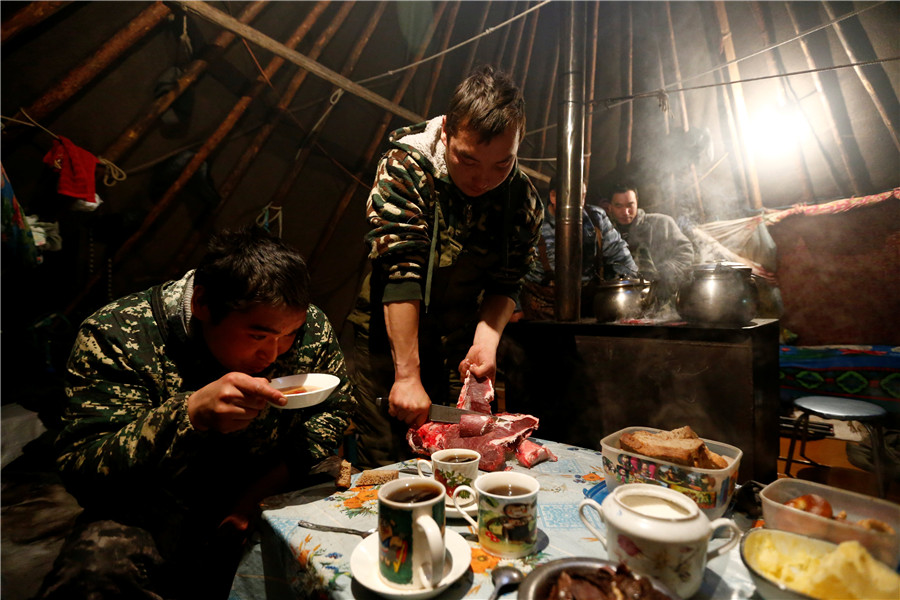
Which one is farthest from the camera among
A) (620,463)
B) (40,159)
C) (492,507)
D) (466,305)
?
(40,159)

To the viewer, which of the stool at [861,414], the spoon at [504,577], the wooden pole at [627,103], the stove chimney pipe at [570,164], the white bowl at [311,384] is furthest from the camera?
the wooden pole at [627,103]

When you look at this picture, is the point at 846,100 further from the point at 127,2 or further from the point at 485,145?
the point at 127,2

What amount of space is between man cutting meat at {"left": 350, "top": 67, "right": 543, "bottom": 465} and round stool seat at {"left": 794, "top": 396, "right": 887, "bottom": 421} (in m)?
2.17

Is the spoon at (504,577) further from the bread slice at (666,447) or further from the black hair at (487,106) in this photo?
the black hair at (487,106)

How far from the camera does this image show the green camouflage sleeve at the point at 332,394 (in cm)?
157

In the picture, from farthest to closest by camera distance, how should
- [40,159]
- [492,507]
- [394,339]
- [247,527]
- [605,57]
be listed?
[605,57] < [40,159] < [394,339] < [247,527] < [492,507]

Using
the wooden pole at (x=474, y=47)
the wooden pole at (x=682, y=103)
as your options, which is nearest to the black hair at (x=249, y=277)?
the wooden pole at (x=682, y=103)

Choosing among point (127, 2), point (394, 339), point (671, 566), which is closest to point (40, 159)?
point (127, 2)

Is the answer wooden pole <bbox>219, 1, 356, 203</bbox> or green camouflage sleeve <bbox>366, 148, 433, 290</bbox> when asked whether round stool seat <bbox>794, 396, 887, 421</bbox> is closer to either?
green camouflage sleeve <bbox>366, 148, 433, 290</bbox>

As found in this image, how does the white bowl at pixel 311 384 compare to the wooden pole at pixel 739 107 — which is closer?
the white bowl at pixel 311 384

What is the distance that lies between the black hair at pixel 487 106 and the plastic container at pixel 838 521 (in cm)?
147

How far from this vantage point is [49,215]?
142 inches

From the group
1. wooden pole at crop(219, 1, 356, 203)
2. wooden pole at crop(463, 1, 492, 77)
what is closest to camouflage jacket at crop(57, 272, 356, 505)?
wooden pole at crop(219, 1, 356, 203)

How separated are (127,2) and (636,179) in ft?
17.9
